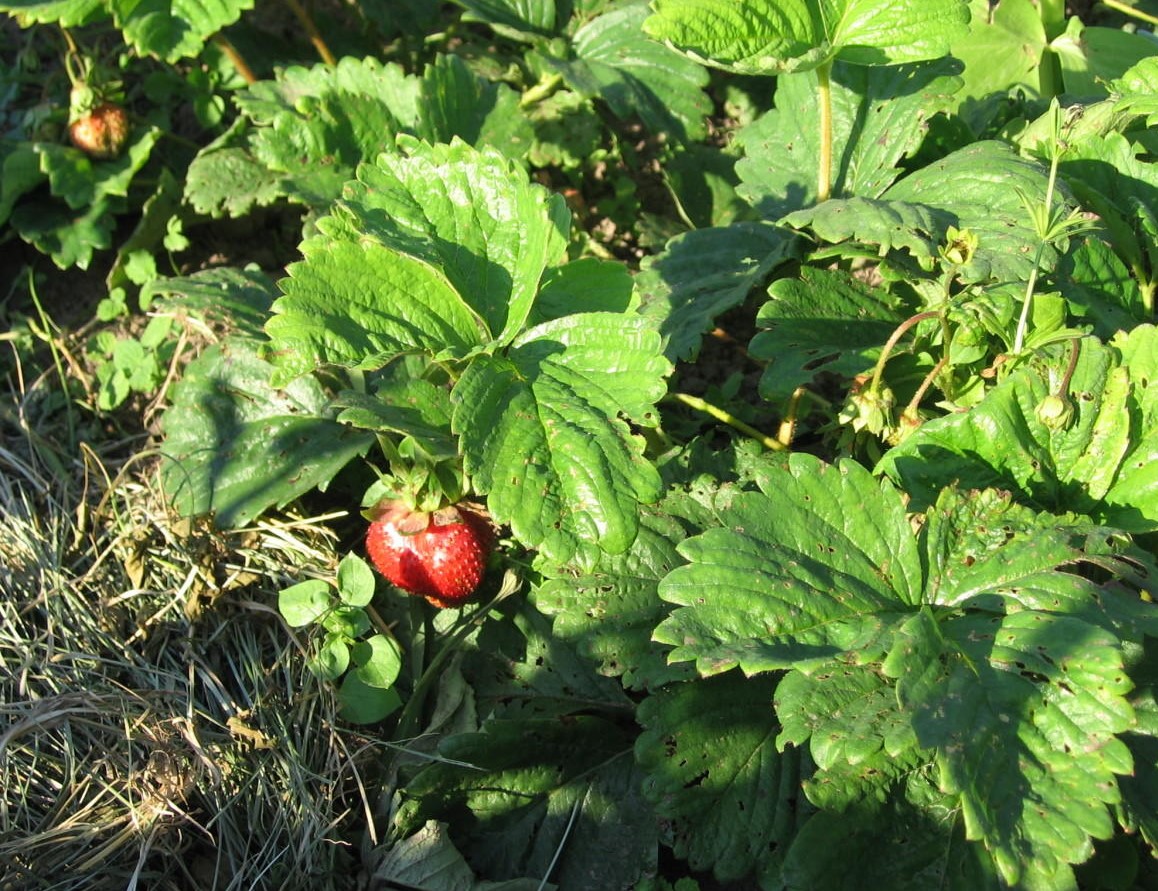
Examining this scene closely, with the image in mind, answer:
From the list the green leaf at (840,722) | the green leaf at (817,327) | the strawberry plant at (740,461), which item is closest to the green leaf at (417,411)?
the strawberry plant at (740,461)

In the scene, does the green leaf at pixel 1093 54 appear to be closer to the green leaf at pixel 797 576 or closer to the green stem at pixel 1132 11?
the green stem at pixel 1132 11

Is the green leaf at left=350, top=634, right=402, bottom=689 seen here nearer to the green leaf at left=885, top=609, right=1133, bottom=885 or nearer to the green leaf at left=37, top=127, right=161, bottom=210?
the green leaf at left=885, top=609, right=1133, bottom=885

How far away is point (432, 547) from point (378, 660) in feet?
0.90

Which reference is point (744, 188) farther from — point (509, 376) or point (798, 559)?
point (798, 559)

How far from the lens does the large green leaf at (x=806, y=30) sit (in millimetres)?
1906

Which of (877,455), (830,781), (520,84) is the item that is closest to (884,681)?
(830,781)

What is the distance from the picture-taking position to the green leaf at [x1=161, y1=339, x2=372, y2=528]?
232cm

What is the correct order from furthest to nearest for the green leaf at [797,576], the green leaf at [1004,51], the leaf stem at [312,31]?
the leaf stem at [312,31] → the green leaf at [1004,51] → the green leaf at [797,576]

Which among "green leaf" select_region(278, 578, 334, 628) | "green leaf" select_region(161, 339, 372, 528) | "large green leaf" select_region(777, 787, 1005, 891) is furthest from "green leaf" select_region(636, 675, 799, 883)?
"green leaf" select_region(161, 339, 372, 528)

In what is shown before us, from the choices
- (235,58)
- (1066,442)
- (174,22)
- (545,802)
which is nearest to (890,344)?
(1066,442)

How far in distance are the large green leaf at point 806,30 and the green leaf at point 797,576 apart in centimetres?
69

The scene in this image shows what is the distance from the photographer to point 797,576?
1641 millimetres

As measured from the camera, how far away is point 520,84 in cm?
296

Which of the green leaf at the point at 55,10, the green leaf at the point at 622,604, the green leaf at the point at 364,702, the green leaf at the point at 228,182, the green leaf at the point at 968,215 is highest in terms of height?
the green leaf at the point at 55,10
